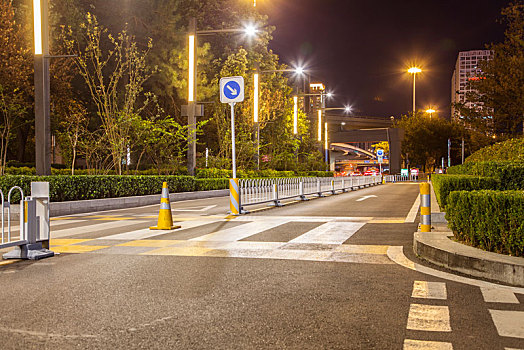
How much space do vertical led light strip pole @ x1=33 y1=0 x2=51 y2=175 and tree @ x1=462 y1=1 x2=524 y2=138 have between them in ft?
80.5

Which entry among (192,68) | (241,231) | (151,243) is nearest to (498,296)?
(151,243)

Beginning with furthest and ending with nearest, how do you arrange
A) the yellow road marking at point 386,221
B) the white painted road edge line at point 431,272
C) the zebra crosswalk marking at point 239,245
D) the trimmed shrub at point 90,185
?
the trimmed shrub at point 90,185 → the yellow road marking at point 386,221 → the zebra crosswalk marking at point 239,245 → the white painted road edge line at point 431,272

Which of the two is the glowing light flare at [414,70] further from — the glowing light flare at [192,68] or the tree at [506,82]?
the glowing light flare at [192,68]

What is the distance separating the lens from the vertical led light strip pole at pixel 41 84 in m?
16.5

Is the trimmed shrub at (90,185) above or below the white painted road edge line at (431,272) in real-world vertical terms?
above

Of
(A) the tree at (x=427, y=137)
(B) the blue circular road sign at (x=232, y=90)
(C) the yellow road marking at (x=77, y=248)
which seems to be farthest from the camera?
(A) the tree at (x=427, y=137)

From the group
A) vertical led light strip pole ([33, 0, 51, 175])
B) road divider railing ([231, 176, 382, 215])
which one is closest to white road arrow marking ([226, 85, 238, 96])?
road divider railing ([231, 176, 382, 215])

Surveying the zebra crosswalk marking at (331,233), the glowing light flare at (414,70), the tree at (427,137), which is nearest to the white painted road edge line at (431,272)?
the zebra crosswalk marking at (331,233)

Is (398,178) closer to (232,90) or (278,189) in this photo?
(278,189)

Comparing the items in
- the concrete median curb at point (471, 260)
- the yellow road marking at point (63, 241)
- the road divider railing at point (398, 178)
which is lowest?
the road divider railing at point (398, 178)

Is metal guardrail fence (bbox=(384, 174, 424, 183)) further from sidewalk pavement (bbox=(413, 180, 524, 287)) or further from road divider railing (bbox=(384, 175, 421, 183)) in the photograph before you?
sidewalk pavement (bbox=(413, 180, 524, 287))

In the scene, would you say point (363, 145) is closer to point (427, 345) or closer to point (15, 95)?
point (15, 95)

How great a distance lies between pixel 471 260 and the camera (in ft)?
22.0

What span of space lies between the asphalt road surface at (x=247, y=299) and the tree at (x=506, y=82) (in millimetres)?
25323
